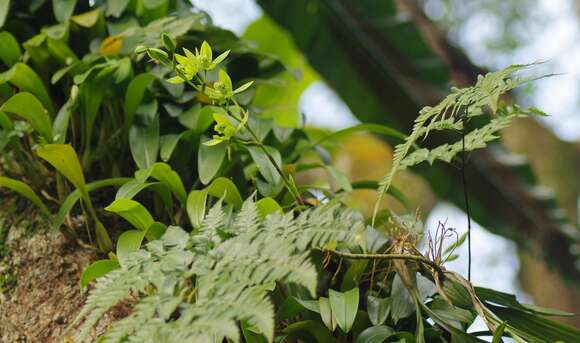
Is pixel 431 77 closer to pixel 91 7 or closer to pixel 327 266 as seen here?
pixel 91 7

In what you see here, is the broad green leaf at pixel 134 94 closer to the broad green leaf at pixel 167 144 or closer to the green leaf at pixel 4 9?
the broad green leaf at pixel 167 144

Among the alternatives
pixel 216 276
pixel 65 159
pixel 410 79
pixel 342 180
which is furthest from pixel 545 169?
pixel 216 276

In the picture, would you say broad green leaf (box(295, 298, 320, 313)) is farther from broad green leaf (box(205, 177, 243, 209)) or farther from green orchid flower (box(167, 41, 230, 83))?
green orchid flower (box(167, 41, 230, 83))

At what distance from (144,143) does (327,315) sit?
1.62 feet

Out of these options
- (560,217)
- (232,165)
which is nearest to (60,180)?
(232,165)

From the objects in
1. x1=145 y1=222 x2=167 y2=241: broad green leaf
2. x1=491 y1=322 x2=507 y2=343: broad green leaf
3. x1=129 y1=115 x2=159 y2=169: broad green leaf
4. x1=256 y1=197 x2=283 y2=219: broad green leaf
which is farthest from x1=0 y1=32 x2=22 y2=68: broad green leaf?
x1=491 y1=322 x2=507 y2=343: broad green leaf

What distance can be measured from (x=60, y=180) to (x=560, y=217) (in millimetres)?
2486

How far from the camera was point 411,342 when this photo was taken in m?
0.85

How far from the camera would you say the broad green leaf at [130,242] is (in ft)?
2.91

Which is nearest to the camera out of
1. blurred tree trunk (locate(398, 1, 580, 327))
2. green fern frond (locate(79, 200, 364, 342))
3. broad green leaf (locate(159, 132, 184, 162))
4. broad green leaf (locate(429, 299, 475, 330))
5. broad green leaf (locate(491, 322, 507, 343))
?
green fern frond (locate(79, 200, 364, 342))

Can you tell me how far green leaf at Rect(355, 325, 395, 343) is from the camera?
84 centimetres

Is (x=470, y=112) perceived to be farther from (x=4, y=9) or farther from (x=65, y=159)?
(x=4, y=9)

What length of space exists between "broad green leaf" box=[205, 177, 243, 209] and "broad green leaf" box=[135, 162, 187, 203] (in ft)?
0.22

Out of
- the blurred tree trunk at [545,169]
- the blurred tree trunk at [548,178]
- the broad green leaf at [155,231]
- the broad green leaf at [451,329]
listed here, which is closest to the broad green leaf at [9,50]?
the broad green leaf at [155,231]
